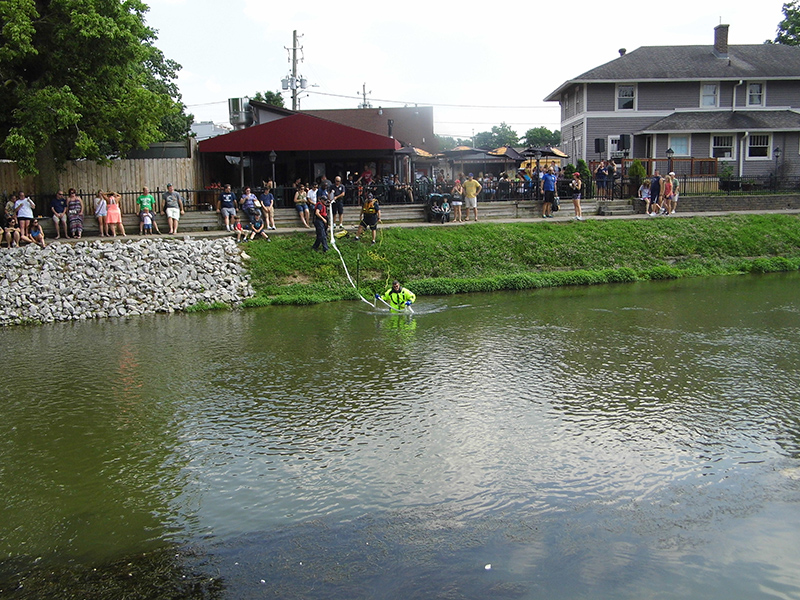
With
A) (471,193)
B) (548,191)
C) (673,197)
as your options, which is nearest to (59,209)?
(471,193)

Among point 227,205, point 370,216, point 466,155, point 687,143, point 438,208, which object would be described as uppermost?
point 687,143

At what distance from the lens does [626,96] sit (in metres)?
40.2

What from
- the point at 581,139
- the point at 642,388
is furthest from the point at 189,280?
the point at 581,139

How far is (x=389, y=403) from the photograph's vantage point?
12.4 m

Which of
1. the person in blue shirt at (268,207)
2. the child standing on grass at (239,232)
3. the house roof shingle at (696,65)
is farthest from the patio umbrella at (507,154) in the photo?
the child standing on grass at (239,232)

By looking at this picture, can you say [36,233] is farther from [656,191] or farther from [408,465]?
[656,191]

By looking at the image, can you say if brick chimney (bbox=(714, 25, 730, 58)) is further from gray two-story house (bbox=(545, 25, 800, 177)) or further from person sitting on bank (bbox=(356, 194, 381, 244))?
person sitting on bank (bbox=(356, 194, 381, 244))

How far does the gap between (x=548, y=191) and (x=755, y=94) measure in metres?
19.1

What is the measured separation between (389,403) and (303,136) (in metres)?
17.7

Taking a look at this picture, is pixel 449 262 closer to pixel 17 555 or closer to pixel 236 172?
pixel 236 172

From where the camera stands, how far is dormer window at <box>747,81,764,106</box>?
132ft

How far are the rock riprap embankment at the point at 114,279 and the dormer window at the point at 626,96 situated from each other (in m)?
25.3

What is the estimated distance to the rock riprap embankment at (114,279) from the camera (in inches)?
808

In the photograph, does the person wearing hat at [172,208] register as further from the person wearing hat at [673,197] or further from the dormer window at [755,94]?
the dormer window at [755,94]
